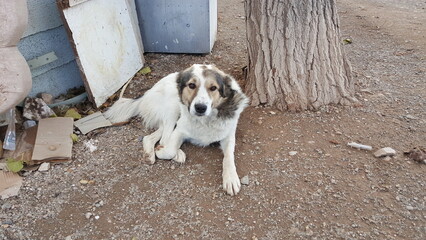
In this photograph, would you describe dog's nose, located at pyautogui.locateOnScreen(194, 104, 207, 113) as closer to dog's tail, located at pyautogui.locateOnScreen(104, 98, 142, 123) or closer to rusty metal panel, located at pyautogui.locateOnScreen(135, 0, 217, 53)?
dog's tail, located at pyautogui.locateOnScreen(104, 98, 142, 123)

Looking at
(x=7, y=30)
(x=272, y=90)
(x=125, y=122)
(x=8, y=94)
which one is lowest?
(x=125, y=122)

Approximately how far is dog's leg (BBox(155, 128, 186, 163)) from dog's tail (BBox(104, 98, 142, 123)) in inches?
26.3

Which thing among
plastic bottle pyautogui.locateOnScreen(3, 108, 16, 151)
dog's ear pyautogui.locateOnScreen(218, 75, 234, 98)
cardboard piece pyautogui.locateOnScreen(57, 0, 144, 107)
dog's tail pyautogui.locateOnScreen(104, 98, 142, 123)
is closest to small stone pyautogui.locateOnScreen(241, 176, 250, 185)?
dog's ear pyautogui.locateOnScreen(218, 75, 234, 98)


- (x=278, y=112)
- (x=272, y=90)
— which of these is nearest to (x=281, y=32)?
(x=272, y=90)

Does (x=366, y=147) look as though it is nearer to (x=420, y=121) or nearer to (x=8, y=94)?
(x=420, y=121)

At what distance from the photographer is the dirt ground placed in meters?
2.09

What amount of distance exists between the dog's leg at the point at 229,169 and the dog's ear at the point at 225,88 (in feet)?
1.22

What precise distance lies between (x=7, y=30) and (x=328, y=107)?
3.02 metres

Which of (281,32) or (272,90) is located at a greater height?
(281,32)

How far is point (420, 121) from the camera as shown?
9.70ft

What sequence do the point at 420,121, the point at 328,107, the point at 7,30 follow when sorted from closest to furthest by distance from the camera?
the point at 7,30, the point at 420,121, the point at 328,107

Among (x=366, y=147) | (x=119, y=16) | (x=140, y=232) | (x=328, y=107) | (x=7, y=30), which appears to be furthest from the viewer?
(x=119, y=16)

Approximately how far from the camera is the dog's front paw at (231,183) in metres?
2.35

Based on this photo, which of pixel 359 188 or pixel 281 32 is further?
pixel 281 32
